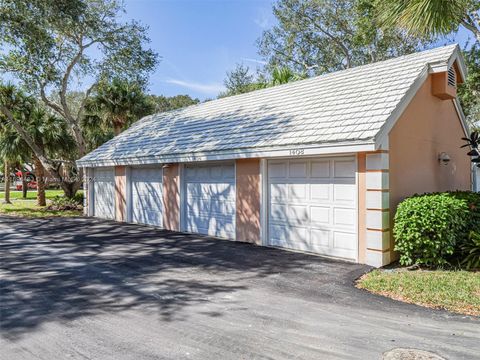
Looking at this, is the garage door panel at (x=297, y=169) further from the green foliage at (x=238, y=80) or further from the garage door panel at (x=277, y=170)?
the green foliage at (x=238, y=80)

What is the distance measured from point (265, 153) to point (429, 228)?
404 cm

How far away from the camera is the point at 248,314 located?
187 inches

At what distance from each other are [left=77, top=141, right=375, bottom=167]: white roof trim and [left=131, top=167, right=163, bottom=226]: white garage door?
2.00 feet

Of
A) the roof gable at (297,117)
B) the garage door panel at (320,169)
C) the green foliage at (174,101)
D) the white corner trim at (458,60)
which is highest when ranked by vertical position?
the green foliage at (174,101)

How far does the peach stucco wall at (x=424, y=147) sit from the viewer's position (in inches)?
302

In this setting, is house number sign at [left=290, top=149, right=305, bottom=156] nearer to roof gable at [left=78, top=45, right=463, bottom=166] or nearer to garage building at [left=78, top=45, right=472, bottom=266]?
garage building at [left=78, top=45, right=472, bottom=266]

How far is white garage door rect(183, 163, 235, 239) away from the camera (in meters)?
10.3

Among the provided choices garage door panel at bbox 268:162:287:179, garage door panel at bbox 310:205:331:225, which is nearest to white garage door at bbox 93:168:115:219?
garage door panel at bbox 268:162:287:179

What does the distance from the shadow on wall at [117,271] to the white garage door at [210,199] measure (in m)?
0.49

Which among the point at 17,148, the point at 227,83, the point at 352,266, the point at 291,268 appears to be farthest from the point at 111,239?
the point at 227,83

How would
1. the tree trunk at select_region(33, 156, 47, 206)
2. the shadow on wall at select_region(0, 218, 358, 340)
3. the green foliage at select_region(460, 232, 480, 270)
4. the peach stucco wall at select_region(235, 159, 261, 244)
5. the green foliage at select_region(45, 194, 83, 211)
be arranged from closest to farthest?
the shadow on wall at select_region(0, 218, 358, 340) → the green foliage at select_region(460, 232, 480, 270) → the peach stucco wall at select_region(235, 159, 261, 244) → the green foliage at select_region(45, 194, 83, 211) → the tree trunk at select_region(33, 156, 47, 206)

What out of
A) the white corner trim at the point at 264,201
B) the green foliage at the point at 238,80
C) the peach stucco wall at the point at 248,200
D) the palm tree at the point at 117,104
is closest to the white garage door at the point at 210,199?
the peach stucco wall at the point at 248,200

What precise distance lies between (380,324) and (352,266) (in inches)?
114

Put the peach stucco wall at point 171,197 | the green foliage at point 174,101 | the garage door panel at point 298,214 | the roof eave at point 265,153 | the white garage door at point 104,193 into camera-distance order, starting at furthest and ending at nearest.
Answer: the green foliage at point 174,101
the white garage door at point 104,193
the peach stucco wall at point 171,197
the garage door panel at point 298,214
the roof eave at point 265,153
